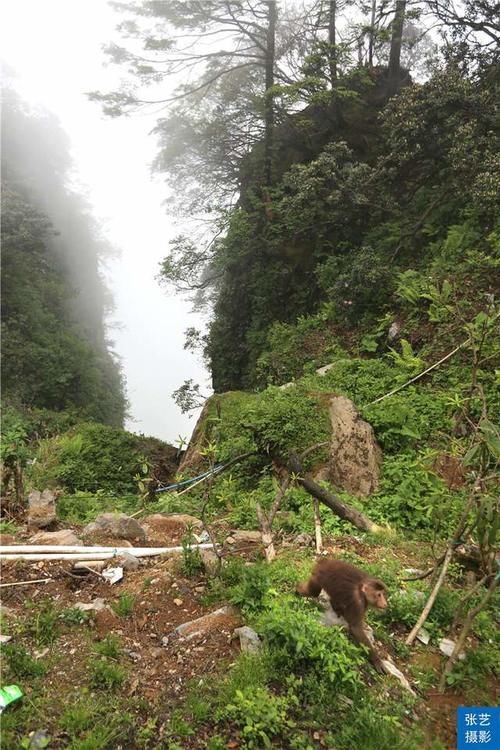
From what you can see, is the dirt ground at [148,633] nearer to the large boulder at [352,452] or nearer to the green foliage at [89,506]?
the green foliage at [89,506]

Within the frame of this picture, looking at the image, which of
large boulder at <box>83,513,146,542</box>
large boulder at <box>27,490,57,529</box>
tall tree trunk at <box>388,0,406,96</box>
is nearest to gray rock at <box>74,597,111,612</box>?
large boulder at <box>83,513,146,542</box>

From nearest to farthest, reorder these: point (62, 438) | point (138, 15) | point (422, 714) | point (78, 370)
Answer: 1. point (422, 714)
2. point (62, 438)
3. point (138, 15)
4. point (78, 370)

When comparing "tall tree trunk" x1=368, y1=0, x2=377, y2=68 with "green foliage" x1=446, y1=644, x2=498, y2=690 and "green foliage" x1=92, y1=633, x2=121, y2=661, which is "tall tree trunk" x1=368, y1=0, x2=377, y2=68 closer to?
"green foliage" x1=446, y1=644, x2=498, y2=690

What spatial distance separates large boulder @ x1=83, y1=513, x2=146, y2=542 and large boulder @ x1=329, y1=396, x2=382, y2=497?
2503 millimetres

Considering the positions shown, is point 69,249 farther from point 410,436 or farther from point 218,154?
point 410,436

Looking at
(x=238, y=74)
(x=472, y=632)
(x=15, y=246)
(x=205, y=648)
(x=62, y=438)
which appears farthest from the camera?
(x=15, y=246)

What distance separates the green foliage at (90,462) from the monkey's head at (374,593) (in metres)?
5.61

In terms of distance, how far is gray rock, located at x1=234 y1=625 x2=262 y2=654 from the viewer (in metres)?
2.73

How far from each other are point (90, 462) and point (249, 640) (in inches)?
240

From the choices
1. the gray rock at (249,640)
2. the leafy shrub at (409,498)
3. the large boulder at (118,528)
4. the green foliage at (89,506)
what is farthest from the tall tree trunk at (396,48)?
the gray rock at (249,640)

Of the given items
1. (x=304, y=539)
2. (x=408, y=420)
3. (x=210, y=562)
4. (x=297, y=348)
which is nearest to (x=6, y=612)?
(x=210, y=562)

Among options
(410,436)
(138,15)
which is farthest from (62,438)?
(138,15)

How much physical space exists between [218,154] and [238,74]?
242cm

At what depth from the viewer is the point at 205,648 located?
2838mm
